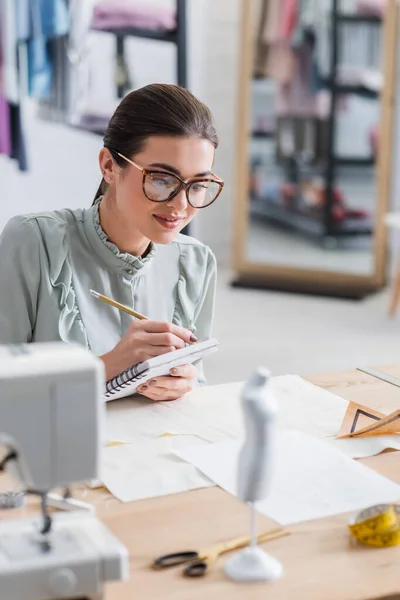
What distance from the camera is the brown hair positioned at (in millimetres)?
1954

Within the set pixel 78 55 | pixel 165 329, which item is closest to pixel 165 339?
pixel 165 329

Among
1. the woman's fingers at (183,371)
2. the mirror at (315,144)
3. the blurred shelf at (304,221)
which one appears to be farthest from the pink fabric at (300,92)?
the woman's fingers at (183,371)

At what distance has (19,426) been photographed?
3.81ft

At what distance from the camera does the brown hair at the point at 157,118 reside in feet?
6.41

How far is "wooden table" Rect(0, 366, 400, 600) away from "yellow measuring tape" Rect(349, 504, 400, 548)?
11 millimetres

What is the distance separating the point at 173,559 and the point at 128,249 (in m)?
0.99

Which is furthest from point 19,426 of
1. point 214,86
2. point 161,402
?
point 214,86

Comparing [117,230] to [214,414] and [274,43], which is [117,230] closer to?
[214,414]

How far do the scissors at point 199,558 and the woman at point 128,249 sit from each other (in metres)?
0.57

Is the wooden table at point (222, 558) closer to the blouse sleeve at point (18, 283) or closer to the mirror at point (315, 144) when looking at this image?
the blouse sleeve at point (18, 283)

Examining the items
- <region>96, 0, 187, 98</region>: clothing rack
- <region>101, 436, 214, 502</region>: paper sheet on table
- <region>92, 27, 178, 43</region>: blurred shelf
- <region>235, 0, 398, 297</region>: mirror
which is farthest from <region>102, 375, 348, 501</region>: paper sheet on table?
<region>235, 0, 398, 297</region>: mirror

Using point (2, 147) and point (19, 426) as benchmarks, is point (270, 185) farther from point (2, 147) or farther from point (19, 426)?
point (19, 426)

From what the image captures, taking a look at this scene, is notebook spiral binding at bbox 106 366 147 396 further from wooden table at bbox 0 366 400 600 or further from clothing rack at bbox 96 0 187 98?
clothing rack at bbox 96 0 187 98

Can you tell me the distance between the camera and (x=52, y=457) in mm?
1177
